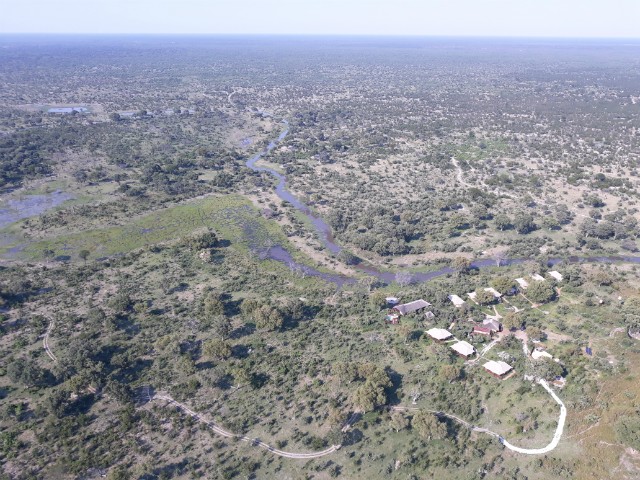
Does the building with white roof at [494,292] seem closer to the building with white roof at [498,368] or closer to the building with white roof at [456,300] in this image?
the building with white roof at [456,300]

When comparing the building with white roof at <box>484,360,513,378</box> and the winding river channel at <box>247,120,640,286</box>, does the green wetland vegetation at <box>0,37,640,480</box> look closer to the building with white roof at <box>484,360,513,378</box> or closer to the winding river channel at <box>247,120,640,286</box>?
the winding river channel at <box>247,120,640,286</box>

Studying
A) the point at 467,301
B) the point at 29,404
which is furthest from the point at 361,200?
the point at 29,404

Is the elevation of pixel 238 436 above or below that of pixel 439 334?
below

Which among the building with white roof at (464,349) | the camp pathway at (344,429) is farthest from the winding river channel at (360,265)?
the camp pathway at (344,429)

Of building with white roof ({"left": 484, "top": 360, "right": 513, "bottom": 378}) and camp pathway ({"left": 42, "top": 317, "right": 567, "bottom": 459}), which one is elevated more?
building with white roof ({"left": 484, "top": 360, "right": 513, "bottom": 378})

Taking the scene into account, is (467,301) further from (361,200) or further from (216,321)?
(361,200)

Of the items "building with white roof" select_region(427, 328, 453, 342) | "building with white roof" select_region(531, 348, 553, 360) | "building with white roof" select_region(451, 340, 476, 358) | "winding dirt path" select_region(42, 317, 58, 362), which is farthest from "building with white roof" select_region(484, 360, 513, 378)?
"winding dirt path" select_region(42, 317, 58, 362)

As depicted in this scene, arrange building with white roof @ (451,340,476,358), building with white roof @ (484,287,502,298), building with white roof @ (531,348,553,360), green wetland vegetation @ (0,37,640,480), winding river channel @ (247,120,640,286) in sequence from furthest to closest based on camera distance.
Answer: winding river channel @ (247,120,640,286) → building with white roof @ (484,287,502,298) → building with white roof @ (451,340,476,358) → building with white roof @ (531,348,553,360) → green wetland vegetation @ (0,37,640,480)

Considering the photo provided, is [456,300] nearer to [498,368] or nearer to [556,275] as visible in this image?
[498,368]

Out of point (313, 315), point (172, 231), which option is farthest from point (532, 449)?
point (172, 231)
